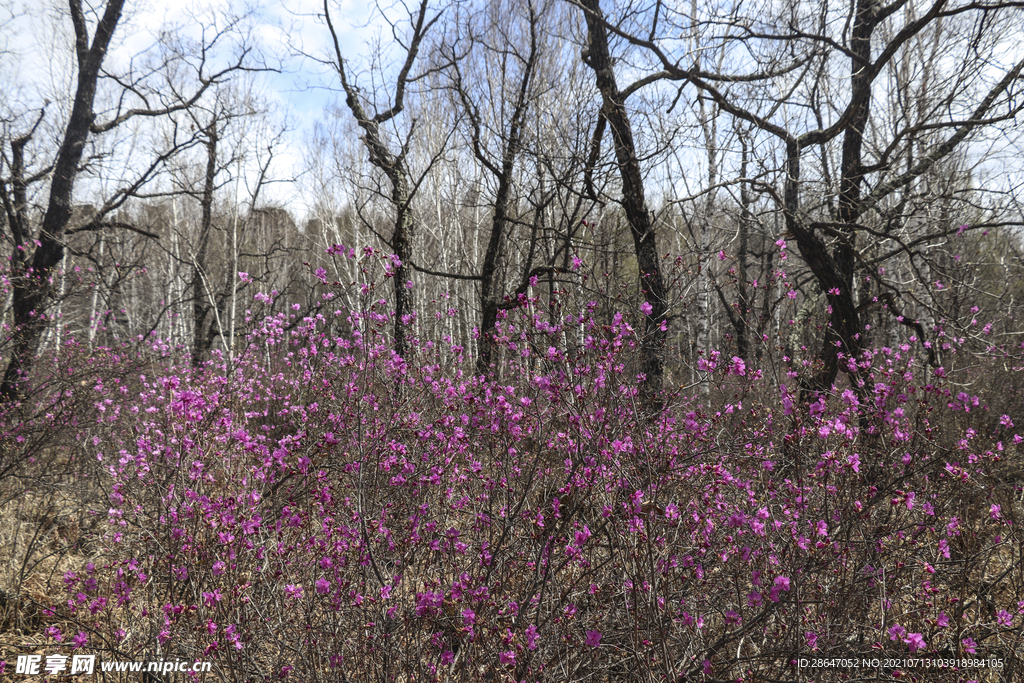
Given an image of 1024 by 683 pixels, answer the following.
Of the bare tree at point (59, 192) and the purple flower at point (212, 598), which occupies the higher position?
the bare tree at point (59, 192)

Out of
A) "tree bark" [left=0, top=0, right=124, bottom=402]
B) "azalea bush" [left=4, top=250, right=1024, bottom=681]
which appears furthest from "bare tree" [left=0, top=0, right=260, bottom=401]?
"azalea bush" [left=4, top=250, right=1024, bottom=681]

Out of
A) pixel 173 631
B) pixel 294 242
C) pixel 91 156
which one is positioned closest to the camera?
pixel 173 631

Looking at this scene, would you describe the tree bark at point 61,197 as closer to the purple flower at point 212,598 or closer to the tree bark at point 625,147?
the purple flower at point 212,598

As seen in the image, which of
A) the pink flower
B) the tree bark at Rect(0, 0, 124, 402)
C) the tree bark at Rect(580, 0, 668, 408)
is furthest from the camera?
the tree bark at Rect(0, 0, 124, 402)

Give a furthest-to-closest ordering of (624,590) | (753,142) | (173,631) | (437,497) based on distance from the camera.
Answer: (753,142), (437,497), (173,631), (624,590)

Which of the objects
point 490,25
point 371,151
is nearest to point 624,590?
point 371,151

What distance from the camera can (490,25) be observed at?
7.11 meters

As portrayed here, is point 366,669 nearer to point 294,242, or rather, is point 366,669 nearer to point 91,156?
point 91,156

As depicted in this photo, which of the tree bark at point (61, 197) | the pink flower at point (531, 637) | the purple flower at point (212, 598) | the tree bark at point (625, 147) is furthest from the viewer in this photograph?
the tree bark at point (61, 197)

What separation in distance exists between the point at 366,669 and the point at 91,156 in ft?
24.6

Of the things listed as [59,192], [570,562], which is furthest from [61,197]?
[570,562]

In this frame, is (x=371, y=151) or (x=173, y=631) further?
(x=371, y=151)

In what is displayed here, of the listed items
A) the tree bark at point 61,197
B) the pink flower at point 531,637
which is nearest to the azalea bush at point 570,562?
the pink flower at point 531,637

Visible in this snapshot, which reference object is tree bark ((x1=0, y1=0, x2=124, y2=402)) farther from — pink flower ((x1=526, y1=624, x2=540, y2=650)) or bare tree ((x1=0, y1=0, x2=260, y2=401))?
pink flower ((x1=526, y1=624, x2=540, y2=650))
